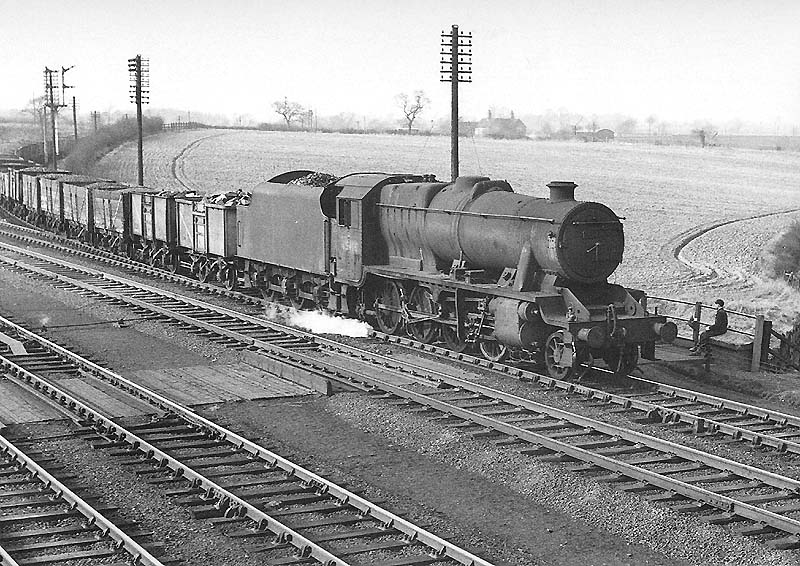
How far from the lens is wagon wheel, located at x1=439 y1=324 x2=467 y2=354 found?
17.3 m

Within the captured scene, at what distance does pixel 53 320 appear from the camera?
68.1 ft

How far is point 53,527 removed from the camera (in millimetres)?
9266

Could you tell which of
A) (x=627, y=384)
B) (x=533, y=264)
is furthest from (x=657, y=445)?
(x=533, y=264)

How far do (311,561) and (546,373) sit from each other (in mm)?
8315

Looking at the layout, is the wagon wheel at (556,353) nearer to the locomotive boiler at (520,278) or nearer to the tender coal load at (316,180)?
the locomotive boiler at (520,278)

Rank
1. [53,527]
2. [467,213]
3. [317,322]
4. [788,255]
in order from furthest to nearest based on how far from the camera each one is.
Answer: [788,255] < [317,322] < [467,213] < [53,527]

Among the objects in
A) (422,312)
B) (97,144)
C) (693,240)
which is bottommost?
(693,240)

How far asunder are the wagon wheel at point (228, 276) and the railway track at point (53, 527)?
1416 cm

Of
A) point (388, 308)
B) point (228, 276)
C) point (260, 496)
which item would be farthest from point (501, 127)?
point (260, 496)

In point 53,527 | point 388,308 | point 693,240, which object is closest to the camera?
point 53,527

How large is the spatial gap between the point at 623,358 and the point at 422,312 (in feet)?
13.5

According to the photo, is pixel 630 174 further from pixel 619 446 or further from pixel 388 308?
pixel 619 446

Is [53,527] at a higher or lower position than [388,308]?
lower

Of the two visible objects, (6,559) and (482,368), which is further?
(482,368)
